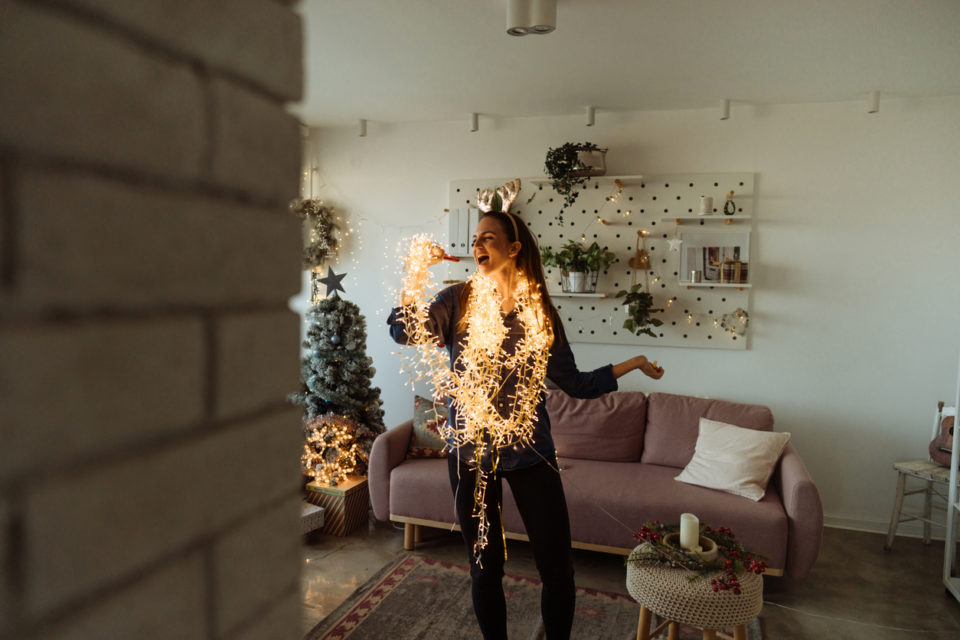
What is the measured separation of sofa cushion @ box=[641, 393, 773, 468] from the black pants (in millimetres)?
1870

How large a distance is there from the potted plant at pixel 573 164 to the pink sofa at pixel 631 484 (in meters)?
1.45

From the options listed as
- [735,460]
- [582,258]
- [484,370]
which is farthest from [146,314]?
[582,258]

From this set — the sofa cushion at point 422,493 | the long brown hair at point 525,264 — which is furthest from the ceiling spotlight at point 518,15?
the sofa cushion at point 422,493

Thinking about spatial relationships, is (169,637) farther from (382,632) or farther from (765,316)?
(765,316)

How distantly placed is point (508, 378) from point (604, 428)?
79.1 inches

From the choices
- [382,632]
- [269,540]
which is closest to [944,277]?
[382,632]

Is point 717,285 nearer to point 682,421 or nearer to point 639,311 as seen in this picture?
point 639,311

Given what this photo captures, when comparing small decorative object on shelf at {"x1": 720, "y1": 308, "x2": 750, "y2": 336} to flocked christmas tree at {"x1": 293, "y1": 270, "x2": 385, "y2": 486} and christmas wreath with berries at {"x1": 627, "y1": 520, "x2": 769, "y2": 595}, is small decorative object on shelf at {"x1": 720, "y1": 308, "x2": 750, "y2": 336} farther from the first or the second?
flocked christmas tree at {"x1": 293, "y1": 270, "x2": 385, "y2": 486}

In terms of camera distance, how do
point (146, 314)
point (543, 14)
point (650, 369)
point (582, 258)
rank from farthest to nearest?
1. point (582, 258)
2. point (543, 14)
3. point (650, 369)
4. point (146, 314)

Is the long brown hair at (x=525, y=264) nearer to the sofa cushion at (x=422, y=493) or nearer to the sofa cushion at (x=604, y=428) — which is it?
the sofa cushion at (x=422, y=493)

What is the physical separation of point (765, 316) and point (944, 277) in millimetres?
1059

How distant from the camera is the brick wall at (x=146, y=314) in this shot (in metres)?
0.27

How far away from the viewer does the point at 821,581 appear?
3188 millimetres

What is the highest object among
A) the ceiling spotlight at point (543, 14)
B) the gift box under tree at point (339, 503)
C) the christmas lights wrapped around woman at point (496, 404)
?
the ceiling spotlight at point (543, 14)
